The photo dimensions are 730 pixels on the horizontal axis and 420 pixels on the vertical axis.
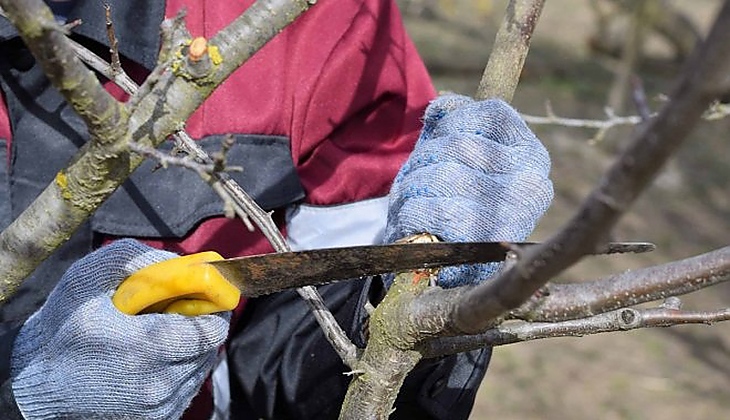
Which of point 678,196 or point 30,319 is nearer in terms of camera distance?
point 30,319

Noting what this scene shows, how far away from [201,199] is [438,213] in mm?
369

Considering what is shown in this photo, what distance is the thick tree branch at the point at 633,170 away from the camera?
1.26 feet

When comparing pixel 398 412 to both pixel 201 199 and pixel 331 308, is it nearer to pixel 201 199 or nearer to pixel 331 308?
pixel 331 308

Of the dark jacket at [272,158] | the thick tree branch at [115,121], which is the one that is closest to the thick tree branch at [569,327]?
the dark jacket at [272,158]

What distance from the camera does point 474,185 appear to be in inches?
36.9

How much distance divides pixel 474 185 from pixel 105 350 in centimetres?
40

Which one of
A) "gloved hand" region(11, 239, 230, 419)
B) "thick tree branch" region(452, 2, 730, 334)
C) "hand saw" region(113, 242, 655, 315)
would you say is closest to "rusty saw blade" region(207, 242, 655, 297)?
"hand saw" region(113, 242, 655, 315)

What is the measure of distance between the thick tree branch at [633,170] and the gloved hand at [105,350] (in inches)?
18.7

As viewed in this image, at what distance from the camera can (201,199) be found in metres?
1.16

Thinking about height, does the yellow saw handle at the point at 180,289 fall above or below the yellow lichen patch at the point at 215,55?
below

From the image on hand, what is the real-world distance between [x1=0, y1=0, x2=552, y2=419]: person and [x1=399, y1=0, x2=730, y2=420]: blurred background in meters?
0.23

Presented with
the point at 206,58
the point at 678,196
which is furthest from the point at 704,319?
the point at 678,196

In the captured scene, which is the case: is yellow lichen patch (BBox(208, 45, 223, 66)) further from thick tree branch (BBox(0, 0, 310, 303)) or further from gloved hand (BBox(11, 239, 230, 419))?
gloved hand (BBox(11, 239, 230, 419))

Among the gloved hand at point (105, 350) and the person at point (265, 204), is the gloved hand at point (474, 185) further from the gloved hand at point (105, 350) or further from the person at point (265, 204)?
the gloved hand at point (105, 350)
